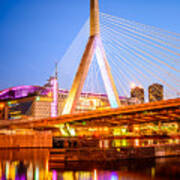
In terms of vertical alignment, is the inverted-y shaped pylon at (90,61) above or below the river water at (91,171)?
above

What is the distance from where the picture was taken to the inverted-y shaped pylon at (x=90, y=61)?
30.1 m

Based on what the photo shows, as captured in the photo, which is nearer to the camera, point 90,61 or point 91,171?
point 91,171

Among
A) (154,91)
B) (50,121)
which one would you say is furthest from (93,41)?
(154,91)

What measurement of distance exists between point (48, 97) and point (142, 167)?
196ft

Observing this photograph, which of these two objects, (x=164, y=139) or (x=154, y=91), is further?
(x=154, y=91)

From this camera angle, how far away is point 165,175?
63.9ft

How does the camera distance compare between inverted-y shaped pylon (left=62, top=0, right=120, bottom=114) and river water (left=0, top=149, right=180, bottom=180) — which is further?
inverted-y shaped pylon (left=62, top=0, right=120, bottom=114)

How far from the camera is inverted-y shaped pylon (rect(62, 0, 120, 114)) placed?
30094 millimetres

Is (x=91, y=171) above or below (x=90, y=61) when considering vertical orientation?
below

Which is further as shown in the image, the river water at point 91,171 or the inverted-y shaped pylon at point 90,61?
the inverted-y shaped pylon at point 90,61

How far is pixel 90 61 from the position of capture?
30656 mm

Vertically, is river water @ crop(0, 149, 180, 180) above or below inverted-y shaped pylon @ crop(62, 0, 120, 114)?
below

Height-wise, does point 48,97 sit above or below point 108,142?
above

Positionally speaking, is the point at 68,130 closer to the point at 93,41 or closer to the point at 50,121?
the point at 50,121
